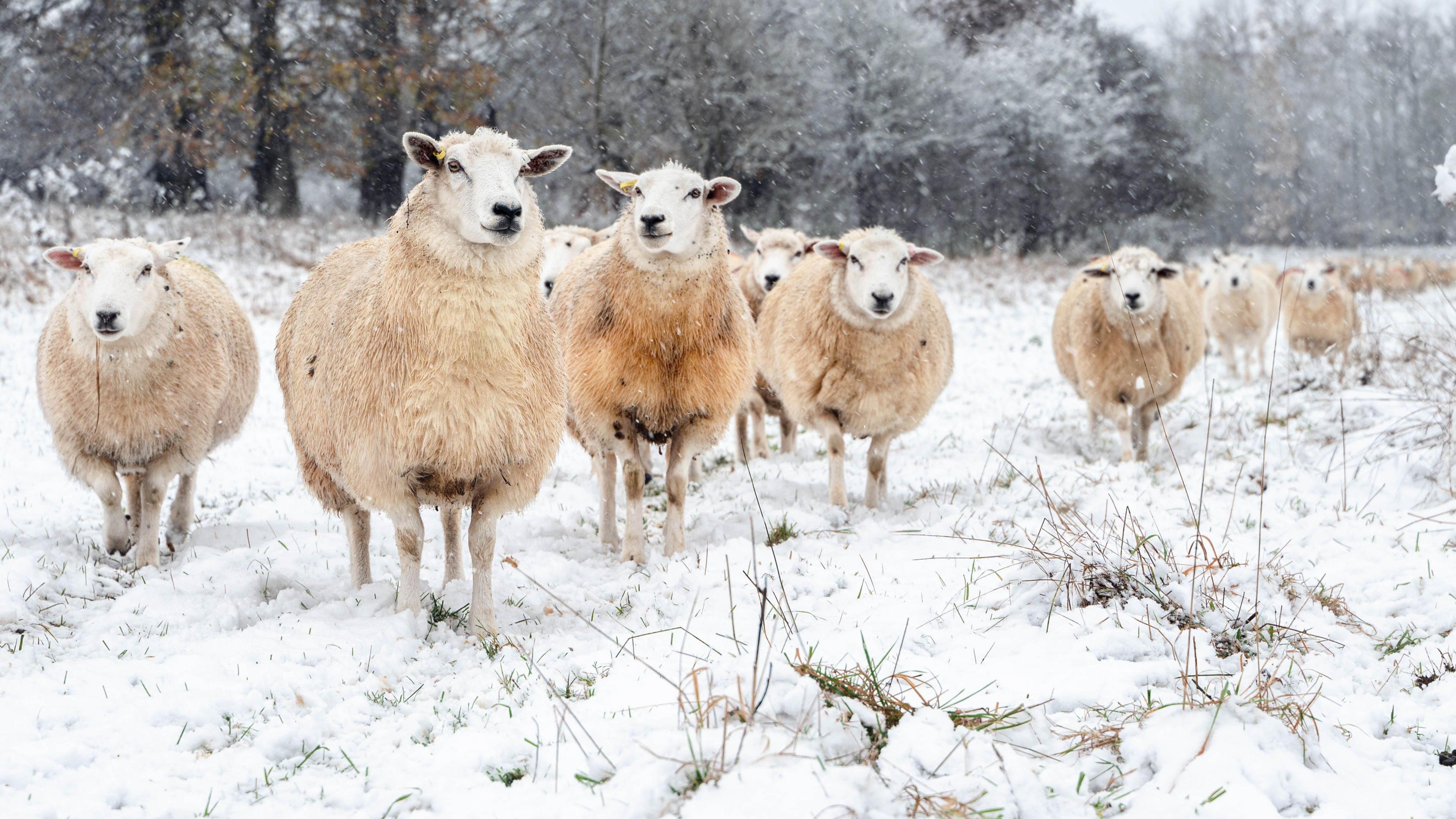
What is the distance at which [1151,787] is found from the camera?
8.55ft

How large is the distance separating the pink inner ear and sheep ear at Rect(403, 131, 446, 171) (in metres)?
2.42

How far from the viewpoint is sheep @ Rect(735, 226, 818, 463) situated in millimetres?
8398

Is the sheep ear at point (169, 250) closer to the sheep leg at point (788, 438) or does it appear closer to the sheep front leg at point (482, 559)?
the sheep front leg at point (482, 559)

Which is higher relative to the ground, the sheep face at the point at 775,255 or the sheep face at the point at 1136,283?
the sheep face at the point at 775,255

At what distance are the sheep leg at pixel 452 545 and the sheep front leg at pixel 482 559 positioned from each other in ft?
1.23

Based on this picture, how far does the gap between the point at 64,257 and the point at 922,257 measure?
5069 millimetres

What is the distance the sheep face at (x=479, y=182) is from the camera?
12.4 ft

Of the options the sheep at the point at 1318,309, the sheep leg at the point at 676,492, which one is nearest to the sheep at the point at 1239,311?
the sheep at the point at 1318,309

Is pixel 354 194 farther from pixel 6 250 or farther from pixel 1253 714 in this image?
pixel 1253 714

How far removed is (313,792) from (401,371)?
1666 mm

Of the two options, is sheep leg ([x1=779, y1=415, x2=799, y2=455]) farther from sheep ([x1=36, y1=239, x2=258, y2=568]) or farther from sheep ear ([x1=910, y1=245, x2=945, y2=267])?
sheep ([x1=36, y1=239, x2=258, y2=568])

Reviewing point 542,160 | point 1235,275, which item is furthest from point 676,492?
point 1235,275

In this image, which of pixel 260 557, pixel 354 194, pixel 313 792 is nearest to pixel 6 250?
pixel 260 557

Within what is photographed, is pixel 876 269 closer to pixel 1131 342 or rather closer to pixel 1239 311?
pixel 1131 342
